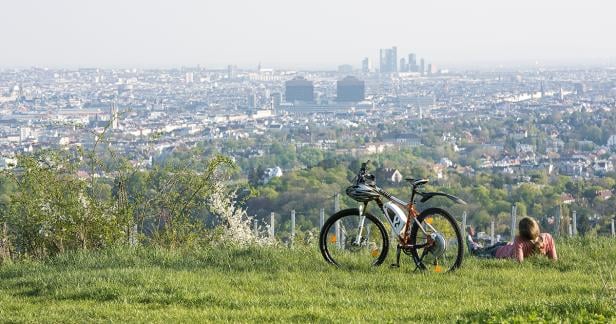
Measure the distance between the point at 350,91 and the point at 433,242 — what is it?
163 metres

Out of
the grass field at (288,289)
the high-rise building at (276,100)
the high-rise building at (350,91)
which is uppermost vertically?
the grass field at (288,289)

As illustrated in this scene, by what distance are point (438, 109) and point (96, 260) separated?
144m

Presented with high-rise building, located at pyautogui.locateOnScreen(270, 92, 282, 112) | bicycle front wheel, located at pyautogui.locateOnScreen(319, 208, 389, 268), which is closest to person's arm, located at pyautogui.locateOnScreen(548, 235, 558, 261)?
Result: bicycle front wheel, located at pyautogui.locateOnScreen(319, 208, 389, 268)

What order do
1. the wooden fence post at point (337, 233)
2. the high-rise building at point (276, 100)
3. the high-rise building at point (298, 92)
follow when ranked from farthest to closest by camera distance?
the high-rise building at point (298, 92) → the high-rise building at point (276, 100) → the wooden fence post at point (337, 233)

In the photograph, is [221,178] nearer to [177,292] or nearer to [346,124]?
[177,292]

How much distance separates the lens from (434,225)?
9.66 metres

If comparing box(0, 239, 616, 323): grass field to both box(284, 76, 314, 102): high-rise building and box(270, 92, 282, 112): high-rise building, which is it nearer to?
box(270, 92, 282, 112): high-rise building

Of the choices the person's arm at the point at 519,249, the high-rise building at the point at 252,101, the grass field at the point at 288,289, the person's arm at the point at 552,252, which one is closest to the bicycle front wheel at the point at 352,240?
the grass field at the point at 288,289

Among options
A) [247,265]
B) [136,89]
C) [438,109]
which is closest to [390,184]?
[247,265]

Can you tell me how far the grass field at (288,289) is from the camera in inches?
288

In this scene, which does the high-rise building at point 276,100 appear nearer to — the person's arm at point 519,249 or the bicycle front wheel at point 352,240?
the bicycle front wheel at point 352,240

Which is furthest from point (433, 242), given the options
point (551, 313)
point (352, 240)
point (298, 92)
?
point (298, 92)

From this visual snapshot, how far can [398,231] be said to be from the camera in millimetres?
9461

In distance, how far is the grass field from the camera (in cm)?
731
